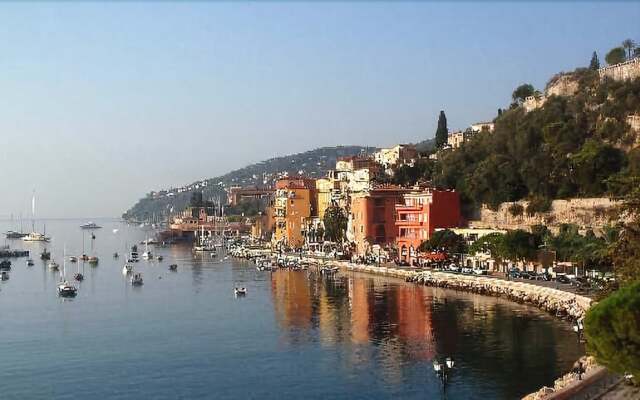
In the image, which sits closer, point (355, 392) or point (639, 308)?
point (639, 308)

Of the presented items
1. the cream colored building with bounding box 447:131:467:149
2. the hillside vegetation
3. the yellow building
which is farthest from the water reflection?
the cream colored building with bounding box 447:131:467:149

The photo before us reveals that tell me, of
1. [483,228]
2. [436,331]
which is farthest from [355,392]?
[483,228]

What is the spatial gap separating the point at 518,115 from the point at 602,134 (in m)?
12.2

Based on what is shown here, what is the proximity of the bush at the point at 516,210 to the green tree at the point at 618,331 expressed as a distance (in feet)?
137

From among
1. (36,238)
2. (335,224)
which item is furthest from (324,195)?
(36,238)

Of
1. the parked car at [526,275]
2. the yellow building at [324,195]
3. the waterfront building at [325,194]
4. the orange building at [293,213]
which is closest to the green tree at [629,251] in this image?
the parked car at [526,275]

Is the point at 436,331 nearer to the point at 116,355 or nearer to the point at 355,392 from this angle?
the point at 355,392

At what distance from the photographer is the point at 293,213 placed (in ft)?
285

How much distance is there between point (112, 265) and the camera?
7450cm

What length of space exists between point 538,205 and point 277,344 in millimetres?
28863

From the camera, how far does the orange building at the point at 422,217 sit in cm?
5888

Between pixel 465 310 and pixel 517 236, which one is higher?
pixel 517 236

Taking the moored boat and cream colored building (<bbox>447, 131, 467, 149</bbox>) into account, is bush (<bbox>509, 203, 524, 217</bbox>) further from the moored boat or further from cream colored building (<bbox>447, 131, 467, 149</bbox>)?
the moored boat

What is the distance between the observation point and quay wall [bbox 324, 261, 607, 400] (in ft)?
58.5
